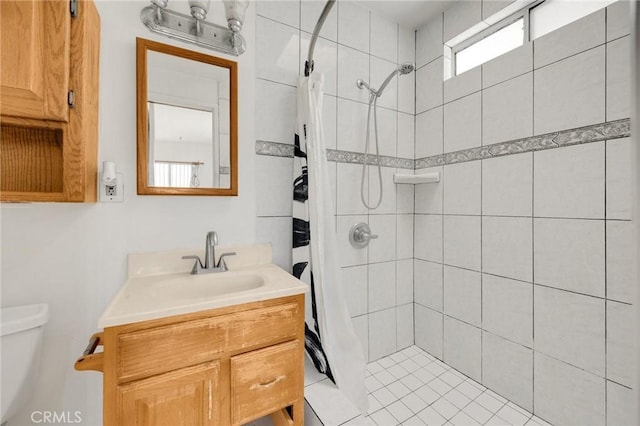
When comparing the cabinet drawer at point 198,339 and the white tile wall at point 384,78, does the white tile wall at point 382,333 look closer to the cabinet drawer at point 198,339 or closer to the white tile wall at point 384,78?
the cabinet drawer at point 198,339

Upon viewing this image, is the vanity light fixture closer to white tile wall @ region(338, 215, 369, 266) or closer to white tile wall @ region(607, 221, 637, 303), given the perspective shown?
white tile wall @ region(338, 215, 369, 266)

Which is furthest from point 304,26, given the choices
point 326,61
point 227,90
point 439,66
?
point 439,66

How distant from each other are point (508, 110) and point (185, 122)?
161 cm

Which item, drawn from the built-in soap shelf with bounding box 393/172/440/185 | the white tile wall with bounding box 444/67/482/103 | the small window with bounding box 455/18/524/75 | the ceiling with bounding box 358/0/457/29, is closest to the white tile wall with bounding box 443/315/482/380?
the built-in soap shelf with bounding box 393/172/440/185

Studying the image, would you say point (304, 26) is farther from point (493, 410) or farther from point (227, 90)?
point (493, 410)

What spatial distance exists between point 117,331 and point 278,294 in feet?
1.63

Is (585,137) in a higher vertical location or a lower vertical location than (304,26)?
lower

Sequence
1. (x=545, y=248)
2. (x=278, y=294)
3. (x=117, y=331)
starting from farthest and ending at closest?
(x=545, y=248), (x=278, y=294), (x=117, y=331)

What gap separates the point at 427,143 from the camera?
1.89m

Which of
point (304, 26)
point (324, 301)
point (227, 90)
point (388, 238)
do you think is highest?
point (304, 26)

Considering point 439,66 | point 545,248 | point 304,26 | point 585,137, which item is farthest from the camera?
point 439,66

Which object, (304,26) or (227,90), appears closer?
(227,90)

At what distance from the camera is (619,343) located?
1.13 m

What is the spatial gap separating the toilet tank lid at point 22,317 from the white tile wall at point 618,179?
2.21 m
